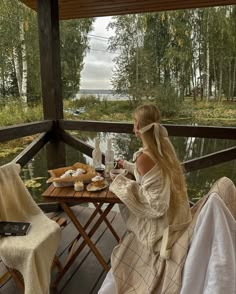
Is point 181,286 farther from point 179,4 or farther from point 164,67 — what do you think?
point 164,67

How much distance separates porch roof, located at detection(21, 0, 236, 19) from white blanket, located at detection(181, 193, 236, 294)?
6.90ft

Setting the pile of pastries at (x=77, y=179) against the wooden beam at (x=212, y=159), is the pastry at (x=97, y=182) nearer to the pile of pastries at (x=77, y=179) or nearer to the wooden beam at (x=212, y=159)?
the pile of pastries at (x=77, y=179)

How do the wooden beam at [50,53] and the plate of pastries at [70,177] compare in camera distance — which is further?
the wooden beam at [50,53]

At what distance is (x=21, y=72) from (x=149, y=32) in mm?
3424

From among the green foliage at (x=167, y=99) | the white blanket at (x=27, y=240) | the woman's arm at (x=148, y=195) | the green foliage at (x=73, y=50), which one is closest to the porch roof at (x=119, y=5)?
the white blanket at (x=27, y=240)

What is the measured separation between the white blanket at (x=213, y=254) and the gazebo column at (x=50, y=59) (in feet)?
6.58

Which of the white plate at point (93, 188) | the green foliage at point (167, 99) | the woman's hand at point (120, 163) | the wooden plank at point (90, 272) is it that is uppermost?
the green foliage at point (167, 99)

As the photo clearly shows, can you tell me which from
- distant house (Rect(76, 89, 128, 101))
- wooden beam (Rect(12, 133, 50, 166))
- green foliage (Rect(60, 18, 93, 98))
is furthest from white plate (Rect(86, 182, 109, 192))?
green foliage (Rect(60, 18, 93, 98))

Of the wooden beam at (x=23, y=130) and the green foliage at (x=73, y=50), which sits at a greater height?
the green foliage at (x=73, y=50)

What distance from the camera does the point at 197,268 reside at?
42.4 inches

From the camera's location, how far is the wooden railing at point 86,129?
226 centimetres

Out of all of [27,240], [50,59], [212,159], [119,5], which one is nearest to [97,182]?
[27,240]

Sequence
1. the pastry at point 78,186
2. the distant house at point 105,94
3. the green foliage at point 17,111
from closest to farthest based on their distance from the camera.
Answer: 1. the pastry at point 78,186
2. the distant house at point 105,94
3. the green foliage at point 17,111

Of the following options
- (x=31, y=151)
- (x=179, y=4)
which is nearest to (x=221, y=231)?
(x=31, y=151)
